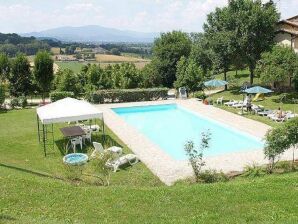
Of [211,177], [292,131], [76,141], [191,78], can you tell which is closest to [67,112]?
[76,141]

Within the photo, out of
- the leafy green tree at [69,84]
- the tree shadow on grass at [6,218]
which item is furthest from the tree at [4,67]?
the tree shadow on grass at [6,218]

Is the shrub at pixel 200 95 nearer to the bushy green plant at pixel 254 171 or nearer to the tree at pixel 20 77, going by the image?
the tree at pixel 20 77

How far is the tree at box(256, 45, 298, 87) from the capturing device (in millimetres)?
26938

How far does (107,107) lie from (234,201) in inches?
820

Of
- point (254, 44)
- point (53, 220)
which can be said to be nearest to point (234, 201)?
point (53, 220)

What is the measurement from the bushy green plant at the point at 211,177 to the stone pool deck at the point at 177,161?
0.90m

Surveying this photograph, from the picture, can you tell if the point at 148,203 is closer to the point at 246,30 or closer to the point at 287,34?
the point at 246,30

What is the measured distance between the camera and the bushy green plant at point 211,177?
1259 centimetres

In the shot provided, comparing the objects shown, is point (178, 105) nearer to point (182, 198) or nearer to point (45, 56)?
point (45, 56)

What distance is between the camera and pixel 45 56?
3394cm

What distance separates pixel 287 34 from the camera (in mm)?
30953

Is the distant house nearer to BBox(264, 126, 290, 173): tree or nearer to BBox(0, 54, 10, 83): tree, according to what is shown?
BBox(264, 126, 290, 173): tree

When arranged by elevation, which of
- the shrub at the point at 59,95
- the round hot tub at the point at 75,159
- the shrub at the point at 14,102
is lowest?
the round hot tub at the point at 75,159

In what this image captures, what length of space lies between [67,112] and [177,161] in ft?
18.0
